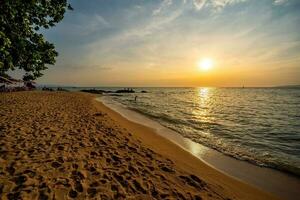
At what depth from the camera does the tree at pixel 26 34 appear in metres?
4.48

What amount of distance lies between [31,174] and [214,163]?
6.94m

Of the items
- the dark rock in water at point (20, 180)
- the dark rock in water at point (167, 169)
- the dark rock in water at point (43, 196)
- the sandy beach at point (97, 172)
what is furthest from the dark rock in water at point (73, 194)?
the dark rock in water at point (167, 169)

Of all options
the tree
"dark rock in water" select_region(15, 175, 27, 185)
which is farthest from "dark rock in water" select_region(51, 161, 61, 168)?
the tree

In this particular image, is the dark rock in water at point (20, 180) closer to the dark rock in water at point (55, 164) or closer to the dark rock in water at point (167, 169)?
the dark rock in water at point (55, 164)

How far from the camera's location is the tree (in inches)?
177

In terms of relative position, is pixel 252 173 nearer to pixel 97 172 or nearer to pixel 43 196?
pixel 97 172

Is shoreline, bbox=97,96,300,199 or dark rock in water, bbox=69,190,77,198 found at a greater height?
dark rock in water, bbox=69,190,77,198

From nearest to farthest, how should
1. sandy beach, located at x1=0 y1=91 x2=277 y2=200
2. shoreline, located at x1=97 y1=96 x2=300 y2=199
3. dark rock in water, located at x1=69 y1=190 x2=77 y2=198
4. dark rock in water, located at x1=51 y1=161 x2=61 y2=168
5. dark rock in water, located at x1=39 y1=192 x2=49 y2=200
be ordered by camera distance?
dark rock in water, located at x1=39 y1=192 x2=49 y2=200
dark rock in water, located at x1=69 y1=190 x2=77 y2=198
sandy beach, located at x1=0 y1=91 x2=277 y2=200
dark rock in water, located at x1=51 y1=161 x2=61 y2=168
shoreline, located at x1=97 y1=96 x2=300 y2=199

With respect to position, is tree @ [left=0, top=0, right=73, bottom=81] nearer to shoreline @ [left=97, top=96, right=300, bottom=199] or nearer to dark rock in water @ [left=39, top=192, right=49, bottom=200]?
dark rock in water @ [left=39, top=192, right=49, bottom=200]

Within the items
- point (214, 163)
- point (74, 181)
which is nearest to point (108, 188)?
point (74, 181)

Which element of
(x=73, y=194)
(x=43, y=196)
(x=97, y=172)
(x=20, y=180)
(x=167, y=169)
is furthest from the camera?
(x=167, y=169)

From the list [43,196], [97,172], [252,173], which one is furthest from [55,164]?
[252,173]

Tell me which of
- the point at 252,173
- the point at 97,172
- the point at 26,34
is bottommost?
the point at 252,173

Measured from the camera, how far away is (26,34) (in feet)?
17.2
